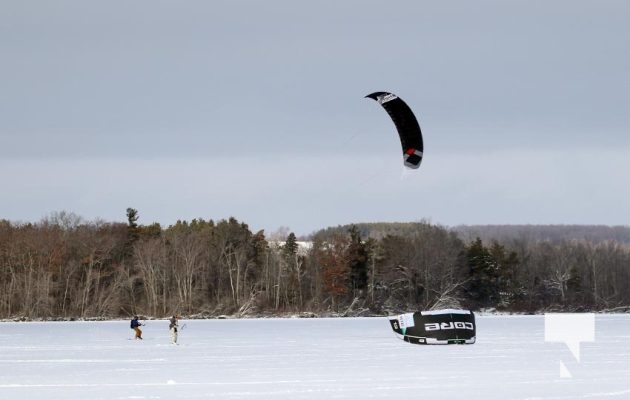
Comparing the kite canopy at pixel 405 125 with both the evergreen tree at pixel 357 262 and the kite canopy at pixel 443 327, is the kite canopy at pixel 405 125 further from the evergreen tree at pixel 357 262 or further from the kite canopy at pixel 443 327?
the evergreen tree at pixel 357 262

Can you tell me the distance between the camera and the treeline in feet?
207

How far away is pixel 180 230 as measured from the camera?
Answer: 3159 inches

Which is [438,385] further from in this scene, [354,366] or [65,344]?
[65,344]

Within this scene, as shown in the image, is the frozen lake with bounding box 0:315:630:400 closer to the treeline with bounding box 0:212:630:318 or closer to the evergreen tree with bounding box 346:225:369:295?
the treeline with bounding box 0:212:630:318

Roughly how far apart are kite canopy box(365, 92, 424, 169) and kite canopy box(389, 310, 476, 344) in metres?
6.78

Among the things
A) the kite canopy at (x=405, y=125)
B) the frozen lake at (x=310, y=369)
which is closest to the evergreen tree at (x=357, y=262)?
the frozen lake at (x=310, y=369)

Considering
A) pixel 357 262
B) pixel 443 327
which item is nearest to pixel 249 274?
pixel 357 262

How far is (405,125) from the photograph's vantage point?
24.7m

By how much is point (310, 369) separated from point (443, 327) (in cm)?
933

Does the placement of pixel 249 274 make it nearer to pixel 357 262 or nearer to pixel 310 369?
pixel 357 262

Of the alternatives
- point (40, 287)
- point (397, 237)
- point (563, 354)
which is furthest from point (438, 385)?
point (397, 237)

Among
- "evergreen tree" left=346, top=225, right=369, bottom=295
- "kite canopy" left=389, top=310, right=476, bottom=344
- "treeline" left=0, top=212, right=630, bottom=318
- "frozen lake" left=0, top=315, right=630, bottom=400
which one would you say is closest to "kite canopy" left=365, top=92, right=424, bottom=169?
"frozen lake" left=0, top=315, right=630, bottom=400

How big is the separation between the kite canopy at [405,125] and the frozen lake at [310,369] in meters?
4.67

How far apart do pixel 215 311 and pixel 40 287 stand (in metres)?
11.1
